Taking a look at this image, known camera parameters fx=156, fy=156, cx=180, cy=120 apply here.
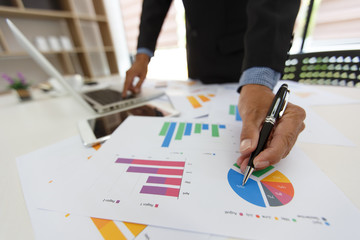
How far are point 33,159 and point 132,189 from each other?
0.26m

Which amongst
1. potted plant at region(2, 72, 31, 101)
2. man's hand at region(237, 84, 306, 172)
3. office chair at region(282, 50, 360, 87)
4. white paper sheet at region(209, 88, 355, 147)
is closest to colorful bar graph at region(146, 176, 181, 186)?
man's hand at region(237, 84, 306, 172)

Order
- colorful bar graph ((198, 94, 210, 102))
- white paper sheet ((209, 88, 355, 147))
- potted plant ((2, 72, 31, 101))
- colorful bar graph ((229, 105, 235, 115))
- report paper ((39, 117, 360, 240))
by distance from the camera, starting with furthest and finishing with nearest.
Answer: potted plant ((2, 72, 31, 101)) < colorful bar graph ((198, 94, 210, 102)) < colorful bar graph ((229, 105, 235, 115)) < white paper sheet ((209, 88, 355, 147)) < report paper ((39, 117, 360, 240))

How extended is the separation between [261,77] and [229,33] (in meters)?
0.47

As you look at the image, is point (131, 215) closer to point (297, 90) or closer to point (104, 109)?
point (104, 109)

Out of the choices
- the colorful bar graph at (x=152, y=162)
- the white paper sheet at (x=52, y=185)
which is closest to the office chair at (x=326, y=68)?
the colorful bar graph at (x=152, y=162)

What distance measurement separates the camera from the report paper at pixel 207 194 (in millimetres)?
177

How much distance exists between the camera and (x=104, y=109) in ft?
1.72

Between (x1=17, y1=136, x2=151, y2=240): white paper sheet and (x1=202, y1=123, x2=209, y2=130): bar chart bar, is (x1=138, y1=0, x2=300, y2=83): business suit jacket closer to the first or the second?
(x1=202, y1=123, x2=209, y2=130): bar chart bar

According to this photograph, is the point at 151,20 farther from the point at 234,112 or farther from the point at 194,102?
the point at 234,112

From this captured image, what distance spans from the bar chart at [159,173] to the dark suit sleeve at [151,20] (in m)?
0.71

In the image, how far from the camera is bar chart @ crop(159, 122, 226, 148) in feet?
1.15

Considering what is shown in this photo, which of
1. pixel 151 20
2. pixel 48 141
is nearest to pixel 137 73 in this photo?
pixel 151 20

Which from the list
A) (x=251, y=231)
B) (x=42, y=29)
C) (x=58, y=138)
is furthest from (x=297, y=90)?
(x=42, y=29)

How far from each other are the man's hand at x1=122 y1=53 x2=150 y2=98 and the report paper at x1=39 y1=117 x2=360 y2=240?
0.41 metres
